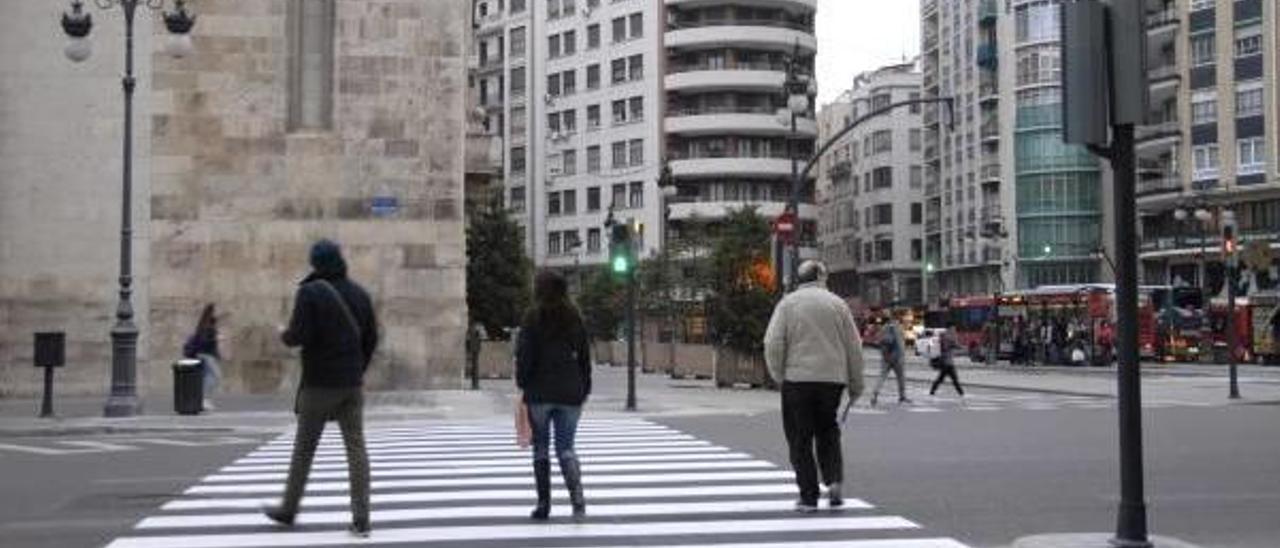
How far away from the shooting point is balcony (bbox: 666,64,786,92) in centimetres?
8938

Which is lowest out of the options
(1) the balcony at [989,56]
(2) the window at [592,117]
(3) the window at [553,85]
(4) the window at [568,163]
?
(4) the window at [568,163]

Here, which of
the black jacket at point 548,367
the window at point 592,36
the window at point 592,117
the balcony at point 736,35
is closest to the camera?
the black jacket at point 548,367

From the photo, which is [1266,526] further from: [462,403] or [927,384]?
[927,384]

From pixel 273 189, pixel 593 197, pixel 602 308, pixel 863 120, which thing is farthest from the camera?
pixel 593 197

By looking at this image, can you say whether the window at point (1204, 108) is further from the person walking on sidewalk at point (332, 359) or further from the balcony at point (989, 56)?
the person walking on sidewalk at point (332, 359)

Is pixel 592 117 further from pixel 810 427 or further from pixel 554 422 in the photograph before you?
pixel 554 422

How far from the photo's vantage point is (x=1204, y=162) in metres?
77.1

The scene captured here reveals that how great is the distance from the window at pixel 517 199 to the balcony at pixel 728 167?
584 inches

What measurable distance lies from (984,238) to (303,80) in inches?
2833

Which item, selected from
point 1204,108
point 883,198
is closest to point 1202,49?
point 1204,108

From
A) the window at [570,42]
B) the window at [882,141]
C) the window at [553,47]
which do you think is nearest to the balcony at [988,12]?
the window at [882,141]

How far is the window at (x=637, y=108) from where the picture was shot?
93375 mm

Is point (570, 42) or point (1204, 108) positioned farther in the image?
point (570, 42)

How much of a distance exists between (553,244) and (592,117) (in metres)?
8.82
